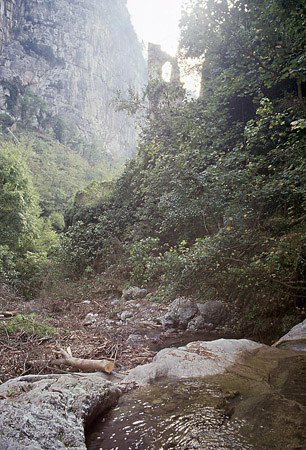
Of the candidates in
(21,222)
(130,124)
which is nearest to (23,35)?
(130,124)

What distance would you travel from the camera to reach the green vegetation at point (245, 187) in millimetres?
4781

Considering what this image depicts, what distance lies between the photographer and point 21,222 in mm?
13867

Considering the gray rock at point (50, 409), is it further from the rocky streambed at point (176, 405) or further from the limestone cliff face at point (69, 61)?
the limestone cliff face at point (69, 61)

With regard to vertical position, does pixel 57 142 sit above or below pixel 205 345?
above

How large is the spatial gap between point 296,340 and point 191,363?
1.70 metres

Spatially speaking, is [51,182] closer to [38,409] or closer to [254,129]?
[254,129]

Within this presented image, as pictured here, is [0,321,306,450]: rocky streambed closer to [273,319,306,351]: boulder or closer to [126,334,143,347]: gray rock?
[273,319,306,351]: boulder

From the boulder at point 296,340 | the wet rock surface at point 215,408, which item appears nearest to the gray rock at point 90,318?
the wet rock surface at point 215,408

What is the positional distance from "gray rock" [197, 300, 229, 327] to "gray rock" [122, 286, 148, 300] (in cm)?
273

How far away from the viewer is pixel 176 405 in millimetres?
2258

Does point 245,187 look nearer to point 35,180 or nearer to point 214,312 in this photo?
point 214,312

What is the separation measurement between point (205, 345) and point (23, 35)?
6072 centimetres

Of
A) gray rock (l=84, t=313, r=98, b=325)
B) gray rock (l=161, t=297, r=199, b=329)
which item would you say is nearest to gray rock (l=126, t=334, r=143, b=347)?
gray rock (l=161, t=297, r=199, b=329)

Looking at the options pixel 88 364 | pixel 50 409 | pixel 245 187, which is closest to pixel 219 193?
pixel 245 187
